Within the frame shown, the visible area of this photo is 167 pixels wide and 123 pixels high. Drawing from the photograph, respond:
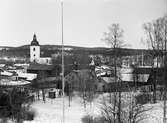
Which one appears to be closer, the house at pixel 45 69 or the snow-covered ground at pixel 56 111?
the snow-covered ground at pixel 56 111

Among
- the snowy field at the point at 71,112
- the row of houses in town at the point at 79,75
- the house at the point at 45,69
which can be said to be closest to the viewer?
the snowy field at the point at 71,112

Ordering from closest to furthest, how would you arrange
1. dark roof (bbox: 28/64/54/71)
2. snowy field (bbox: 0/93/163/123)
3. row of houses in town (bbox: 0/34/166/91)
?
snowy field (bbox: 0/93/163/123) → row of houses in town (bbox: 0/34/166/91) → dark roof (bbox: 28/64/54/71)

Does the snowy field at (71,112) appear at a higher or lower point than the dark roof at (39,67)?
lower

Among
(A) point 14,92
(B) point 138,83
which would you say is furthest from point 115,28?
(B) point 138,83

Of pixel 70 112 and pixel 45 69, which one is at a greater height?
pixel 45 69

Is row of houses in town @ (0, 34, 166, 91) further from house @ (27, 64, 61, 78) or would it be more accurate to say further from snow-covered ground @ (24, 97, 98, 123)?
snow-covered ground @ (24, 97, 98, 123)

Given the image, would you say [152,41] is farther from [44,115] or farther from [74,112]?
[44,115]

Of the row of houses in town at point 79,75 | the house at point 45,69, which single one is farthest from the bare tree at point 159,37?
the house at point 45,69

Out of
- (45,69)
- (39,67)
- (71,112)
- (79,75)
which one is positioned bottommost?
(71,112)

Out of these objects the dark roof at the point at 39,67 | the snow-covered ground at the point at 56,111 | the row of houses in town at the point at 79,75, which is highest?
the dark roof at the point at 39,67

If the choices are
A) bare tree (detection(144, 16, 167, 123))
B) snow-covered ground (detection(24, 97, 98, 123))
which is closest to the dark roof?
snow-covered ground (detection(24, 97, 98, 123))

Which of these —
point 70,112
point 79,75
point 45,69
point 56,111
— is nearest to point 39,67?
point 45,69

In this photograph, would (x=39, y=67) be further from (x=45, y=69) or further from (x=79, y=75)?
(x=79, y=75)

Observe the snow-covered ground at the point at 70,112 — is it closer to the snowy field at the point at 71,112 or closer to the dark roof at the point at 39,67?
the snowy field at the point at 71,112
